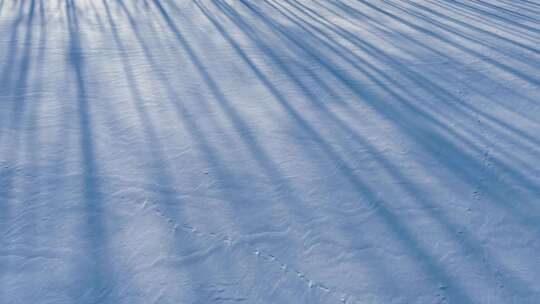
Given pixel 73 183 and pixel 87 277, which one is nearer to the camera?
pixel 87 277

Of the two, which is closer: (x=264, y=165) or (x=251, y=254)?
(x=251, y=254)

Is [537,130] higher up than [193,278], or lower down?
higher up

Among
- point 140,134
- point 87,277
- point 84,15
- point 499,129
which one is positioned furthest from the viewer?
point 84,15

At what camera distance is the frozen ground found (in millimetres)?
1883

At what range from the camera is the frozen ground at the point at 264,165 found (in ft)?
6.18

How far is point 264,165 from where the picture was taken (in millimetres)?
2533

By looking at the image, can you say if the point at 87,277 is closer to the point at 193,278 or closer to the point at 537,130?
the point at 193,278

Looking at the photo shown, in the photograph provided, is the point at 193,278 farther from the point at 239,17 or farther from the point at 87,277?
the point at 239,17

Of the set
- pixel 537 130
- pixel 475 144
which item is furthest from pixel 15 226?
pixel 537 130

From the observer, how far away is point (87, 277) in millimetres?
1822

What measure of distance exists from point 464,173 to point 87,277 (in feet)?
5.98

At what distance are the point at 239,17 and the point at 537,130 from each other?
9.12 feet

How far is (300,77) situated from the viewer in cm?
353

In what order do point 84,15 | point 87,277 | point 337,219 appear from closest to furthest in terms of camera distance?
1. point 87,277
2. point 337,219
3. point 84,15
